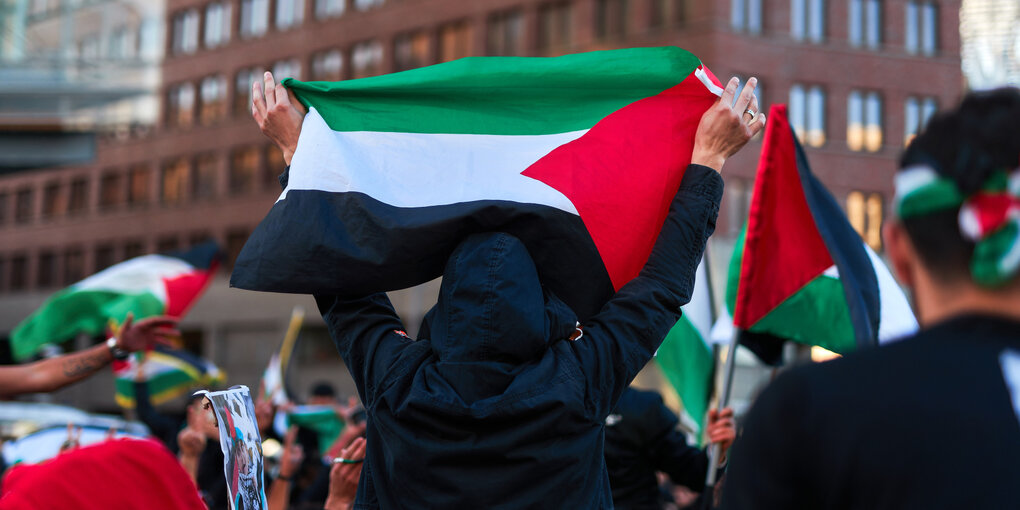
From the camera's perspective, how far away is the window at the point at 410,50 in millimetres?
42312

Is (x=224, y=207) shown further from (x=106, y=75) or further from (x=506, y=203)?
(x=506, y=203)

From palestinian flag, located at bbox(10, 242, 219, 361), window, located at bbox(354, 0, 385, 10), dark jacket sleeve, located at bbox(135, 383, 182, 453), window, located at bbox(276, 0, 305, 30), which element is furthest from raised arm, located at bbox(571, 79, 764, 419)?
window, located at bbox(276, 0, 305, 30)

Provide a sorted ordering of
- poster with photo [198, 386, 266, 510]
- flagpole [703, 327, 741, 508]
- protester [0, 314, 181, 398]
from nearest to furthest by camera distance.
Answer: poster with photo [198, 386, 266, 510]
protester [0, 314, 181, 398]
flagpole [703, 327, 741, 508]

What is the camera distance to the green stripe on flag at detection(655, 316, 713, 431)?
6676mm

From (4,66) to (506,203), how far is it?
23231 mm

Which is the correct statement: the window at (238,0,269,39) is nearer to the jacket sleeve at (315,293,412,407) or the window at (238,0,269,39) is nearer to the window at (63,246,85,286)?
the window at (63,246,85,286)

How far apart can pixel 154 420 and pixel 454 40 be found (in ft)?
109

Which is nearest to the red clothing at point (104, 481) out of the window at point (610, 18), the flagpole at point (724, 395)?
the flagpole at point (724, 395)

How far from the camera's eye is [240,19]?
159 feet

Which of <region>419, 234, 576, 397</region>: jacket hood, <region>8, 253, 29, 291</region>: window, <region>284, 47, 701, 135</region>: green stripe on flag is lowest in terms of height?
<region>8, 253, 29, 291</region>: window

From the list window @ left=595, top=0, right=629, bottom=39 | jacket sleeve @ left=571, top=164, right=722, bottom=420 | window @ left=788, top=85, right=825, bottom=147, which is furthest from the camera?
window @ left=595, top=0, right=629, bottom=39

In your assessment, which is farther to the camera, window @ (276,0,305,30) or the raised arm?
window @ (276,0,305,30)

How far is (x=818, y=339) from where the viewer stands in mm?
5164

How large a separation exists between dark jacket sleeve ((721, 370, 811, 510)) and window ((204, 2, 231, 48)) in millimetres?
49283
